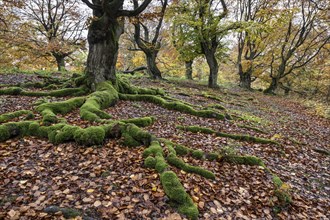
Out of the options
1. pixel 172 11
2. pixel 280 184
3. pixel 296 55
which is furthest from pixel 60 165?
pixel 296 55

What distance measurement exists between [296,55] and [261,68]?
3.93m

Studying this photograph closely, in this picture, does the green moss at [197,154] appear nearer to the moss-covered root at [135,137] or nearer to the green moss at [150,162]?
the moss-covered root at [135,137]

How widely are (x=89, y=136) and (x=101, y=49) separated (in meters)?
5.11

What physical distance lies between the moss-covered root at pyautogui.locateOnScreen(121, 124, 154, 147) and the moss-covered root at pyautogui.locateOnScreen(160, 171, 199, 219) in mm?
1494

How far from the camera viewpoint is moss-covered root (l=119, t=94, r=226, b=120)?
9477 mm

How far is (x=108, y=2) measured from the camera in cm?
807

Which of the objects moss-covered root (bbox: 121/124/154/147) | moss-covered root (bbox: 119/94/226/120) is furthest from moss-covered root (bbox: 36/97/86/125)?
moss-covered root (bbox: 119/94/226/120)

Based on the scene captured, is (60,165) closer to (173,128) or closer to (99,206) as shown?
(99,206)

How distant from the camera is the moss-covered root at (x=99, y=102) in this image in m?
6.63

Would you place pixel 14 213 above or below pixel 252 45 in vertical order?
below

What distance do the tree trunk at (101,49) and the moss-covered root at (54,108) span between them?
1.77 meters

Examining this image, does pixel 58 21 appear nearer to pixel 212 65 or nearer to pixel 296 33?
pixel 212 65

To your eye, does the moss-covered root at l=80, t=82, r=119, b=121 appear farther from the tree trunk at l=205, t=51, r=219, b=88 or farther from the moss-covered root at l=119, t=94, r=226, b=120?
the tree trunk at l=205, t=51, r=219, b=88

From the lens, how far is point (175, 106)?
977 centimetres
